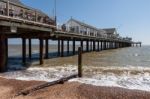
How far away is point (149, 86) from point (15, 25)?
27.4 feet

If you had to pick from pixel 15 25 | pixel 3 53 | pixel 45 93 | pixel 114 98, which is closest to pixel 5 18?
pixel 15 25

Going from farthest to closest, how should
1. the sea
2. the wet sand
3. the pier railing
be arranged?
the pier railing, the sea, the wet sand

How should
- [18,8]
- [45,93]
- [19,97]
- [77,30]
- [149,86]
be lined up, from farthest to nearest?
1. [77,30]
2. [18,8]
3. [149,86]
4. [45,93]
5. [19,97]

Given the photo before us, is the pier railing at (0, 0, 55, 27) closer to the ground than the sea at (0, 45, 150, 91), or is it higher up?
higher up

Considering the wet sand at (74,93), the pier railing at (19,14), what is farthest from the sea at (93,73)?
the pier railing at (19,14)

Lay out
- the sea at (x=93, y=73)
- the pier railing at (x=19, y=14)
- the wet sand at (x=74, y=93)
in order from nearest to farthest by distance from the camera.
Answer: the wet sand at (x=74, y=93)
the sea at (x=93, y=73)
the pier railing at (x=19, y=14)

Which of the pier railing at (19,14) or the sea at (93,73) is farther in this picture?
the pier railing at (19,14)

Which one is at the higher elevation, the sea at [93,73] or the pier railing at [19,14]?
the pier railing at [19,14]

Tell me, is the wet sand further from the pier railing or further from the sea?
the pier railing

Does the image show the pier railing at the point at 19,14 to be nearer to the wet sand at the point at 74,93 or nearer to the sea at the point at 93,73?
the sea at the point at 93,73

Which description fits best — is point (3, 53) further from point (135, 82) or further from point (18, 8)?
point (135, 82)

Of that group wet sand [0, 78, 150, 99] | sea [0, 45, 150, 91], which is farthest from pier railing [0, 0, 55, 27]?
wet sand [0, 78, 150, 99]

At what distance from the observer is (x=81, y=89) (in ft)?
36.9

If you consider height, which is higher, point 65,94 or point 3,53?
point 3,53
